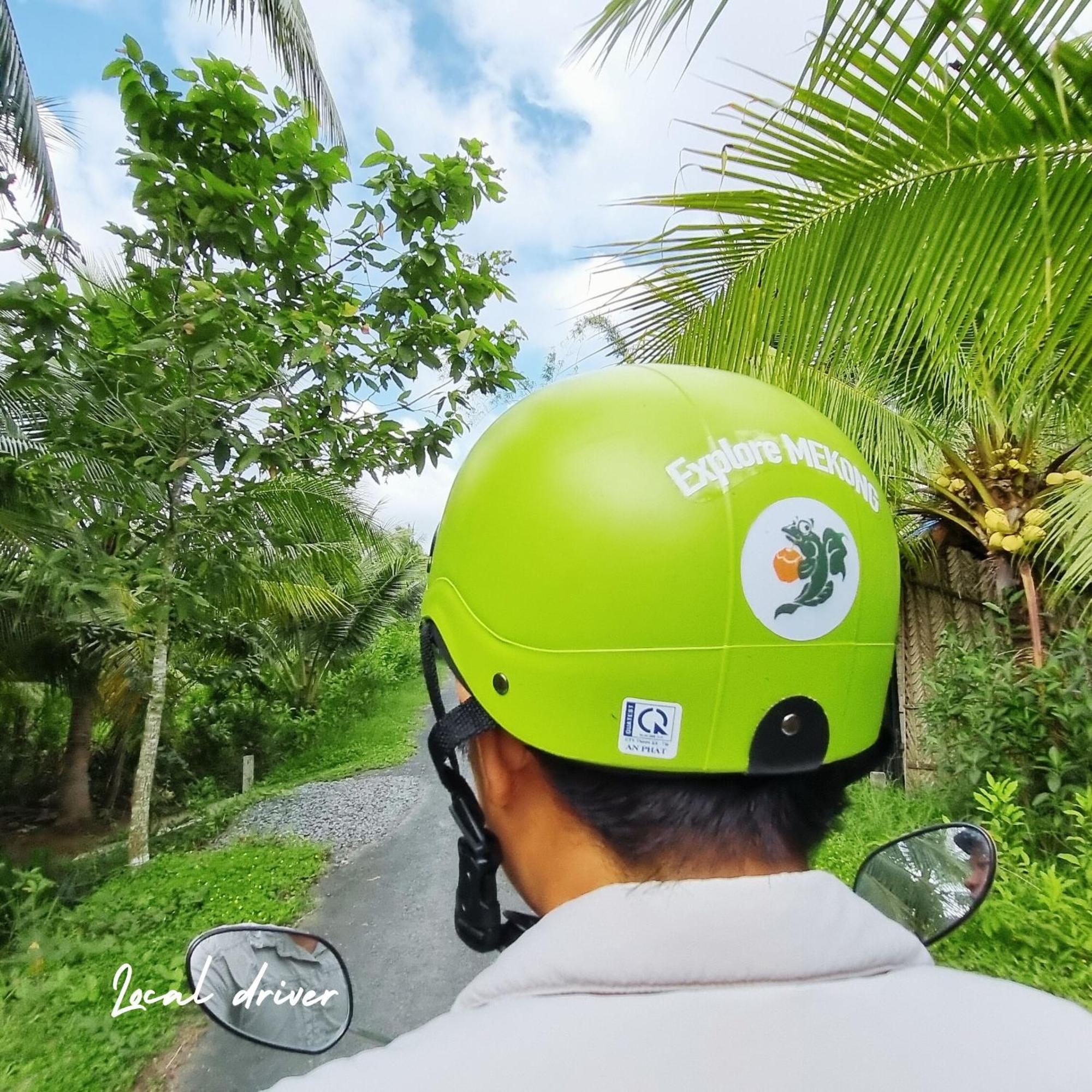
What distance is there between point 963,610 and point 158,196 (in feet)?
19.1

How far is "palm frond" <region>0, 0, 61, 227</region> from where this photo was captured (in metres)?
6.57

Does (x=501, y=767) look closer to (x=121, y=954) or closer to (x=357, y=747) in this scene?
(x=121, y=954)

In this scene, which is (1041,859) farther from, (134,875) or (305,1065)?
(134,875)

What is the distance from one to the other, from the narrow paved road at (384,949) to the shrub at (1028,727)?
2.72 metres

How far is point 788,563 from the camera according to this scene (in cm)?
90

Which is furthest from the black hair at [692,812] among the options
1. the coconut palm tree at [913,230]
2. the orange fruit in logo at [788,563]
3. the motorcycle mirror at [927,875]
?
the coconut palm tree at [913,230]

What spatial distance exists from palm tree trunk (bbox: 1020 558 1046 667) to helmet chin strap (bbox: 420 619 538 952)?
386 centimetres

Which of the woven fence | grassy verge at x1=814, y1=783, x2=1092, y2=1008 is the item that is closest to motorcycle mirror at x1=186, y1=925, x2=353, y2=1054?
grassy verge at x1=814, y1=783, x2=1092, y2=1008

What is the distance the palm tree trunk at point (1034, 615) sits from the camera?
159 inches

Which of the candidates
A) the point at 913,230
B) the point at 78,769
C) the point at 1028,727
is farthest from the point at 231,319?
the point at 78,769

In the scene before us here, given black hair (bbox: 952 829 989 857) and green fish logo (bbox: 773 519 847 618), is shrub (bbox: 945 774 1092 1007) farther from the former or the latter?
green fish logo (bbox: 773 519 847 618)

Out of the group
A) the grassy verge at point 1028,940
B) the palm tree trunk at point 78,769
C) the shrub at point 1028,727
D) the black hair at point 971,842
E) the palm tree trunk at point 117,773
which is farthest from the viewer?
the palm tree trunk at point 117,773

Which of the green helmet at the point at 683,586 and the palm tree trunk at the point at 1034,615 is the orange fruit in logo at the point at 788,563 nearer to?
the green helmet at the point at 683,586

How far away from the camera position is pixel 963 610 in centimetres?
538
